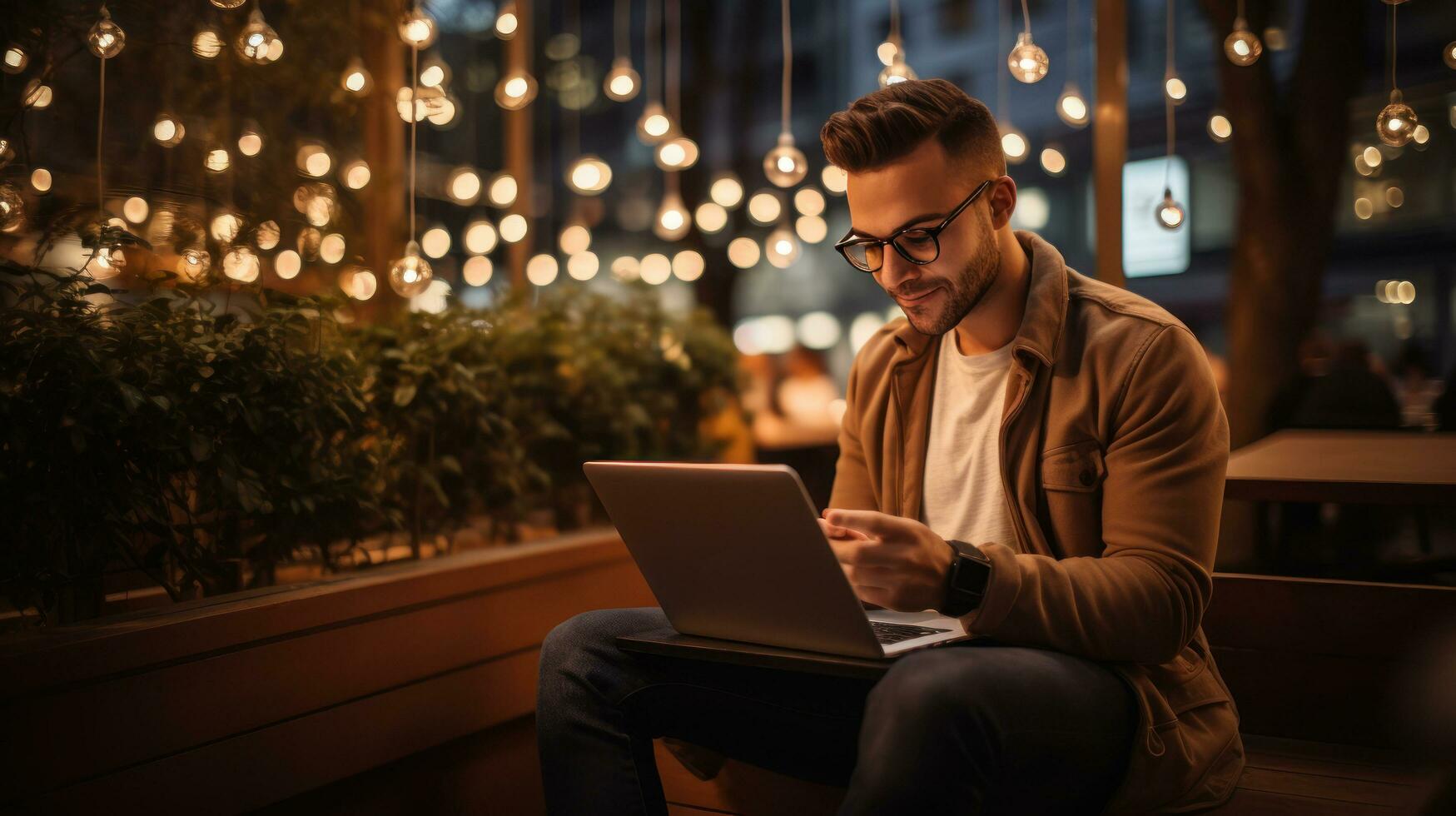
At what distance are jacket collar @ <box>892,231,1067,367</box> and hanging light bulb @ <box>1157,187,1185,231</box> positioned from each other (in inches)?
43.5

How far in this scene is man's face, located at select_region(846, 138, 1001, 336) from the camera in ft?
5.75

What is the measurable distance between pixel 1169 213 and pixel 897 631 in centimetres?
180

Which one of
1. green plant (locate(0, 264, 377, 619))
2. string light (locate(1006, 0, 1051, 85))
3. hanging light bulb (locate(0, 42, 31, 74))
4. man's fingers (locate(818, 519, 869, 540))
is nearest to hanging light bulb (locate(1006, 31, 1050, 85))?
string light (locate(1006, 0, 1051, 85))

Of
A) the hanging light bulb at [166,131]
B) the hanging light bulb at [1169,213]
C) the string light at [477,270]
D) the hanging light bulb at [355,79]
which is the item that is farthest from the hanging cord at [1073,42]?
the hanging light bulb at [166,131]

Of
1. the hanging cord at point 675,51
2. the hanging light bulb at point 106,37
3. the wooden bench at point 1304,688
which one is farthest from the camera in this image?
the hanging cord at point 675,51

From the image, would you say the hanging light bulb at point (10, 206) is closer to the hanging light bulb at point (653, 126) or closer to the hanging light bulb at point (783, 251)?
the hanging light bulb at point (653, 126)

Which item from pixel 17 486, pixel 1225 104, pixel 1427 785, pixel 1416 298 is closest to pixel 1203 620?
pixel 1427 785

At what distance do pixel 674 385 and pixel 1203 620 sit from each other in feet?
7.20

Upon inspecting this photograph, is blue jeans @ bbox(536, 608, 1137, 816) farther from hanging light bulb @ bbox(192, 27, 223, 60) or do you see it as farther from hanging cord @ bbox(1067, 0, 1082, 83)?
hanging cord @ bbox(1067, 0, 1082, 83)

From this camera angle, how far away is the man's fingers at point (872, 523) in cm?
Result: 138

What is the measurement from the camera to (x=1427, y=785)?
1686mm

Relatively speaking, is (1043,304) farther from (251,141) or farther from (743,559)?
(251,141)

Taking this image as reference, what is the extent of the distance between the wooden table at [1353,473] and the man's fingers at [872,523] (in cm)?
85

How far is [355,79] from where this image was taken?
2945 millimetres
